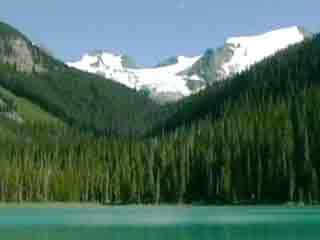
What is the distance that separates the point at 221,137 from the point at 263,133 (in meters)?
11.7

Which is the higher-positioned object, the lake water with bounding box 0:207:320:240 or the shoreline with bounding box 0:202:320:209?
the shoreline with bounding box 0:202:320:209

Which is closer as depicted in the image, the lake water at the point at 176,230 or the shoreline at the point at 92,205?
the lake water at the point at 176,230

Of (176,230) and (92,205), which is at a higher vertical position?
(92,205)

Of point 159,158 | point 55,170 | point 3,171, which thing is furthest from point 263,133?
point 3,171

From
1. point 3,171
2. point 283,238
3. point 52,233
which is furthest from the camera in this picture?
point 3,171

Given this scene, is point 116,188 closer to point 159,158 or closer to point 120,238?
point 159,158

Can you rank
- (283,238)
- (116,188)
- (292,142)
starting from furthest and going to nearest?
1. (116,188)
2. (292,142)
3. (283,238)

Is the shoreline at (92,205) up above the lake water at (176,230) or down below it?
above

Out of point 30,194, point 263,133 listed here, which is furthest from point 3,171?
point 263,133

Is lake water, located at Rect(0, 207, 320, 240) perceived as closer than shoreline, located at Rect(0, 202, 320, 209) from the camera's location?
Yes

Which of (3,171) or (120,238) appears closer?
(120,238)

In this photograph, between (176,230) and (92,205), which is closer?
(176,230)

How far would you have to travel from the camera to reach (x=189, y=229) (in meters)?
88.2

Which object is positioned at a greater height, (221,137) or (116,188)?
(221,137)
